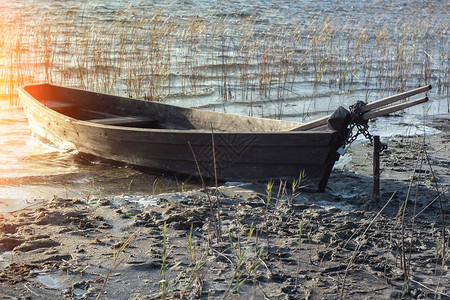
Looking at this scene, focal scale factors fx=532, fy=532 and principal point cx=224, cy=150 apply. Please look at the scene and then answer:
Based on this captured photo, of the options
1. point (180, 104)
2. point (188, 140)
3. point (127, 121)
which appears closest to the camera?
point (188, 140)

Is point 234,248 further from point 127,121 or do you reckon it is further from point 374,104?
point 127,121

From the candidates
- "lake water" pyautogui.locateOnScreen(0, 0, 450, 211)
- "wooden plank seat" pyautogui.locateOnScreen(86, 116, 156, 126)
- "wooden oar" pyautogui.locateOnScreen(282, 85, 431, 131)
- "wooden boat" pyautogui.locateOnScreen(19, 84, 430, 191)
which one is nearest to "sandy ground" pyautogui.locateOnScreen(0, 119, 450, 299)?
"wooden boat" pyautogui.locateOnScreen(19, 84, 430, 191)

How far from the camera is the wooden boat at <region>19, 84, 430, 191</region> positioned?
4508 millimetres

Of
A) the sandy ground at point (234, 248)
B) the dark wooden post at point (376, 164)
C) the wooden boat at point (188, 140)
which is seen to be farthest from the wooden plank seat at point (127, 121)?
the dark wooden post at point (376, 164)

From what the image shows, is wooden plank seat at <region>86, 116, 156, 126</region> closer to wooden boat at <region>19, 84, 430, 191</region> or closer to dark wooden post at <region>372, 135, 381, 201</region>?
wooden boat at <region>19, 84, 430, 191</region>

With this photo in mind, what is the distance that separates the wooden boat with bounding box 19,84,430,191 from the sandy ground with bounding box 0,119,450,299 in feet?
0.84

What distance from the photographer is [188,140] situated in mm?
4926

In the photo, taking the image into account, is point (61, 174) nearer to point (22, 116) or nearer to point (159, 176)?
point (159, 176)

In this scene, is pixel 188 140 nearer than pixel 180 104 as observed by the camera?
Yes

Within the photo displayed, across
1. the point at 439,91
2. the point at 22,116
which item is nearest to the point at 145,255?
the point at 22,116

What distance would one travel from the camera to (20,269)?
3012 millimetres

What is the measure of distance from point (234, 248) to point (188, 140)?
7.34 feet

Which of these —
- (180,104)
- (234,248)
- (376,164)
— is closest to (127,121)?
(180,104)

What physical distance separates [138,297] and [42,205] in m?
1.90
